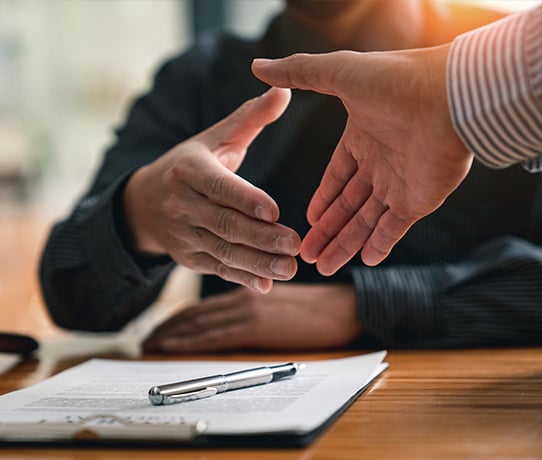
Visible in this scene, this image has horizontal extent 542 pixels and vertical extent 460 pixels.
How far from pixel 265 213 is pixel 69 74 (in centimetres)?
305

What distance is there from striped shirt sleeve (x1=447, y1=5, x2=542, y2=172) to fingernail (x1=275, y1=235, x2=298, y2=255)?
0.19 metres

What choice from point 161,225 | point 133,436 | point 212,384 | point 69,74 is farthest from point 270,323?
point 69,74

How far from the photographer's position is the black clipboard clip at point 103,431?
53cm

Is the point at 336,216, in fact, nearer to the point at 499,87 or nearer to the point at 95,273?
the point at 499,87

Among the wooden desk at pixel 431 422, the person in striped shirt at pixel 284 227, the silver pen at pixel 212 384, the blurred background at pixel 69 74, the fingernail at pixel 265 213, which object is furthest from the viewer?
the blurred background at pixel 69 74

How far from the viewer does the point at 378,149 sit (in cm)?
69

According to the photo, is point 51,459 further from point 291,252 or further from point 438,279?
point 438,279

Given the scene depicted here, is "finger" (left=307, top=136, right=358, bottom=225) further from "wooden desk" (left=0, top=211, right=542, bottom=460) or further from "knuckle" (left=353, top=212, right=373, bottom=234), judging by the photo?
"wooden desk" (left=0, top=211, right=542, bottom=460)

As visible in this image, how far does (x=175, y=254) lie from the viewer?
2.83 ft

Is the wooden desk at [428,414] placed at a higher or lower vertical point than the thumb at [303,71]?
lower

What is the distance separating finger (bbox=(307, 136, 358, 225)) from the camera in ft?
2.45

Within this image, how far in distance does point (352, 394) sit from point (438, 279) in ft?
1.20

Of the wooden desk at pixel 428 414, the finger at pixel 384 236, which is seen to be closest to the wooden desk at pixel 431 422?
the wooden desk at pixel 428 414

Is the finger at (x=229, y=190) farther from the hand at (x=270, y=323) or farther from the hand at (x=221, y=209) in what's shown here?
the hand at (x=270, y=323)
